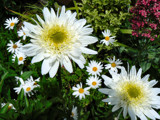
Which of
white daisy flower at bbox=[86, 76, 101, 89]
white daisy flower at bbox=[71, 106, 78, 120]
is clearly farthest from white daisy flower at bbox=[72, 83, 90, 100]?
white daisy flower at bbox=[71, 106, 78, 120]

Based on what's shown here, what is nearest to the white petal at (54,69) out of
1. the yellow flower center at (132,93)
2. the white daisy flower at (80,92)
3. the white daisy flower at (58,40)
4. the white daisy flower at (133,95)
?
the white daisy flower at (58,40)

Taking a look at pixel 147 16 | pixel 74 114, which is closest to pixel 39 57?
pixel 74 114

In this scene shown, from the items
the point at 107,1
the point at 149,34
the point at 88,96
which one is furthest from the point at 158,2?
the point at 88,96

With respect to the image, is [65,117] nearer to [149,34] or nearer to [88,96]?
[88,96]

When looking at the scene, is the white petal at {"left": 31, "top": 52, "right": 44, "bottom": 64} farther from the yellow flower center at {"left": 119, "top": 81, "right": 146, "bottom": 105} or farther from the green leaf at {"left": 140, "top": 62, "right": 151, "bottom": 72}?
the green leaf at {"left": 140, "top": 62, "right": 151, "bottom": 72}

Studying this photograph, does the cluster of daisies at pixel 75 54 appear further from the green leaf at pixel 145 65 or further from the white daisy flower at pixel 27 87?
the green leaf at pixel 145 65
